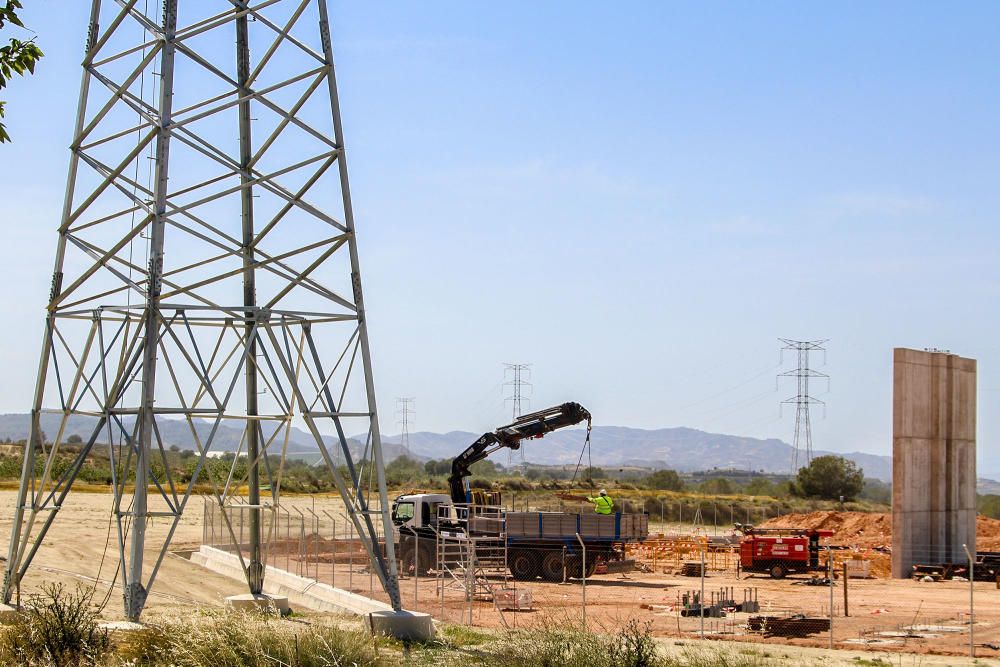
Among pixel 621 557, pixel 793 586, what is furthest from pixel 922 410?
pixel 621 557

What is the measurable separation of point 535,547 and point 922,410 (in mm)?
13856

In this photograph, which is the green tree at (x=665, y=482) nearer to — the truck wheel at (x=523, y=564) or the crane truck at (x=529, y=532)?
the crane truck at (x=529, y=532)

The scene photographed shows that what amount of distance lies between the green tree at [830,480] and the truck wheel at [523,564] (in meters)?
63.1

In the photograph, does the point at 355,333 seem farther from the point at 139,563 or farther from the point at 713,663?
the point at 713,663

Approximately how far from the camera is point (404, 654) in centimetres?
1780

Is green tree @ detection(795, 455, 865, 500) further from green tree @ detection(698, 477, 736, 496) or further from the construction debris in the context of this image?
the construction debris

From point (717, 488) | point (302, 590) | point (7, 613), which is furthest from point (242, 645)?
point (717, 488)

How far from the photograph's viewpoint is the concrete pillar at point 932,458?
1604 inches

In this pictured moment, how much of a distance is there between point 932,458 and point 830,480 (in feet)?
188

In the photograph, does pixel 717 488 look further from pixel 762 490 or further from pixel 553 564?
pixel 553 564

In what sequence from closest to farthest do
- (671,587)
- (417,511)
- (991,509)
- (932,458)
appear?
(671,587), (417,511), (932,458), (991,509)

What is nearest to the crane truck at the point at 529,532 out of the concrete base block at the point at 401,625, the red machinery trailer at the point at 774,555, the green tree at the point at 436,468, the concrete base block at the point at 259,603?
the red machinery trailer at the point at 774,555

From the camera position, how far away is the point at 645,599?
3120cm

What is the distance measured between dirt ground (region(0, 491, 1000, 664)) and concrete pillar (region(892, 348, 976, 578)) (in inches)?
112
